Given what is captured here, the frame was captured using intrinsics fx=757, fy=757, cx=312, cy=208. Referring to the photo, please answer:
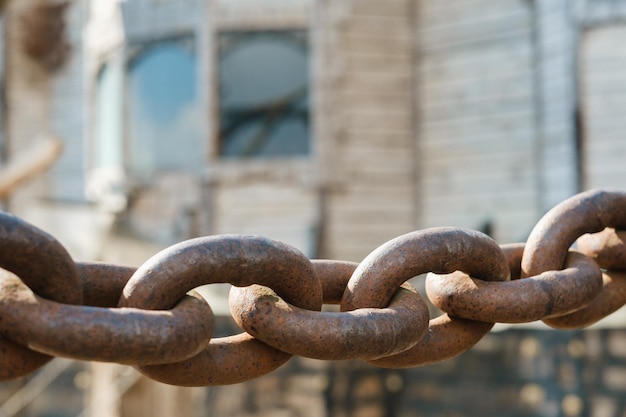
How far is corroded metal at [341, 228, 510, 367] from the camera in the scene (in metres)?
1.34

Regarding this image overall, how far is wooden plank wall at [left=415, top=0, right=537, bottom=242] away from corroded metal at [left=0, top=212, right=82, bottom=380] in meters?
7.39

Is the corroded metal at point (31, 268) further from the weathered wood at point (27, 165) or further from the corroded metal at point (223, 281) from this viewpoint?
the weathered wood at point (27, 165)

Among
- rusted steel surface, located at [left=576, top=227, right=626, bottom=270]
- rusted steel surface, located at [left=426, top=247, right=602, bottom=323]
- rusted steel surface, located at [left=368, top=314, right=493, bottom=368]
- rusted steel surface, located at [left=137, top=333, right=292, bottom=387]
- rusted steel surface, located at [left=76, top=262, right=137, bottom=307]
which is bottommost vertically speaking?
rusted steel surface, located at [left=368, top=314, right=493, bottom=368]

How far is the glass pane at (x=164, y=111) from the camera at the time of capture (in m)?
9.23

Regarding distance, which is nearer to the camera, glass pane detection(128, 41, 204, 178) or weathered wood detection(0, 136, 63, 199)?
weathered wood detection(0, 136, 63, 199)

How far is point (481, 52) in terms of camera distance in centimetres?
856

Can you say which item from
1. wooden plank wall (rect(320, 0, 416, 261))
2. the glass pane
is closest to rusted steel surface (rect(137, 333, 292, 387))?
wooden plank wall (rect(320, 0, 416, 261))

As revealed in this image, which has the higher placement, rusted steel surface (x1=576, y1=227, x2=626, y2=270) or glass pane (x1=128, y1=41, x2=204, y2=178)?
glass pane (x1=128, y1=41, x2=204, y2=178)

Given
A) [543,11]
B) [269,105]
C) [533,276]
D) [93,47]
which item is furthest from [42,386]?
[533,276]

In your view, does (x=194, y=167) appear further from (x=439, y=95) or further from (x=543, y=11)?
(x=543, y=11)

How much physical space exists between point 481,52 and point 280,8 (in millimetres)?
2377

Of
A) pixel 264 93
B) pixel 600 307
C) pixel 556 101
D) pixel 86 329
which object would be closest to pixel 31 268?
pixel 86 329

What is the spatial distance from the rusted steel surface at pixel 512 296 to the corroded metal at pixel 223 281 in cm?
29

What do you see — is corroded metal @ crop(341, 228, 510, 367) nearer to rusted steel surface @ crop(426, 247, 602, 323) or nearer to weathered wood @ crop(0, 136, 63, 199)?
rusted steel surface @ crop(426, 247, 602, 323)
